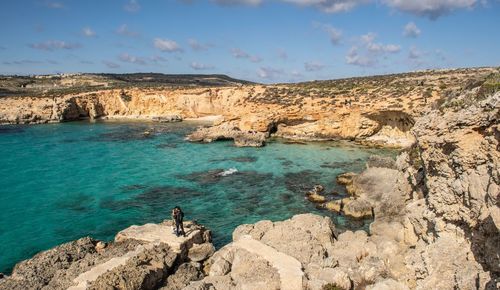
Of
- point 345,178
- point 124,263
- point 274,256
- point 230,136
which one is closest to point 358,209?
point 345,178

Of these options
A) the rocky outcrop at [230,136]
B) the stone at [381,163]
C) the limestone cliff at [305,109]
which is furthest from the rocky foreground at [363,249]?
the rocky outcrop at [230,136]

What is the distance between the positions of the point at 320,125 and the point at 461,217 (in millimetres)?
38379

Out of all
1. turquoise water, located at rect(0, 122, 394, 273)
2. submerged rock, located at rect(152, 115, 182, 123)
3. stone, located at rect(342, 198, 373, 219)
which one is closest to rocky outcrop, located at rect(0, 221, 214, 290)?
turquoise water, located at rect(0, 122, 394, 273)

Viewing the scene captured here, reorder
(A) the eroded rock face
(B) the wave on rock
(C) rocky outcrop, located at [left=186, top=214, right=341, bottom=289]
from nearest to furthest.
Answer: (A) the eroded rock face < (C) rocky outcrop, located at [left=186, top=214, right=341, bottom=289] < (B) the wave on rock

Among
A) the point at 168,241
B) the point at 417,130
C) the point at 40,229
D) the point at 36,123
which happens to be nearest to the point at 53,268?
the point at 168,241

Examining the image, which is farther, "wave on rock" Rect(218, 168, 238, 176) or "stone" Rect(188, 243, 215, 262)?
"wave on rock" Rect(218, 168, 238, 176)

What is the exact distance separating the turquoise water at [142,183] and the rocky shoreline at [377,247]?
11.1ft

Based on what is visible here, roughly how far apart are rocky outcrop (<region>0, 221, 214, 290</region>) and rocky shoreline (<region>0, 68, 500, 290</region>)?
1.8 inches

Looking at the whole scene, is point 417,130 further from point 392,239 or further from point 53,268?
point 53,268

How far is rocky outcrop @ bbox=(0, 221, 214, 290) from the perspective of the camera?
15164 mm

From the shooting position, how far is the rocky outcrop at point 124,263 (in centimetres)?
1516

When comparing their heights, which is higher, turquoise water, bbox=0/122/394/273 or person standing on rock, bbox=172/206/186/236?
person standing on rock, bbox=172/206/186/236

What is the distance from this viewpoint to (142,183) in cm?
3203

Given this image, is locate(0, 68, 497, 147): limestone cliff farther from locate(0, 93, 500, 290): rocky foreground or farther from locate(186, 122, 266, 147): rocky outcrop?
locate(0, 93, 500, 290): rocky foreground
